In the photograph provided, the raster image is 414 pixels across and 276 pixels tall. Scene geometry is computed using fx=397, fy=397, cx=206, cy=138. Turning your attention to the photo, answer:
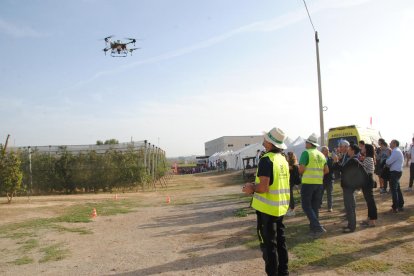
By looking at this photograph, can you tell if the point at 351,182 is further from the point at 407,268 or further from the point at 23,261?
the point at 23,261

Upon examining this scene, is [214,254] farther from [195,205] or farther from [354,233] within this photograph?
[195,205]

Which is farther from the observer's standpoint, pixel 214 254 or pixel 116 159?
pixel 116 159

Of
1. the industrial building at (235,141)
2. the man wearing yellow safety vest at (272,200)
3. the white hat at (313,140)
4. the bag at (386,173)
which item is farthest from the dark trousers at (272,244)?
the industrial building at (235,141)

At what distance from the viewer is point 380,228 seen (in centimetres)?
836

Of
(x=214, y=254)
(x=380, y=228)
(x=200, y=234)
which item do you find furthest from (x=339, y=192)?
(x=214, y=254)

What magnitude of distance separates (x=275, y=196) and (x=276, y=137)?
0.79 meters

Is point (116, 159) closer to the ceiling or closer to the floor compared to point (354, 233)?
closer to the ceiling

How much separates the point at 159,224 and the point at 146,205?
4958 mm

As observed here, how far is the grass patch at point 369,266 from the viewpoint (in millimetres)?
5748

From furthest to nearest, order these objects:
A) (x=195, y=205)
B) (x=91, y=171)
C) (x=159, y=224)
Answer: (x=91, y=171), (x=195, y=205), (x=159, y=224)

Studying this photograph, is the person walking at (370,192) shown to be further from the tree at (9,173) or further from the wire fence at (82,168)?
the wire fence at (82,168)

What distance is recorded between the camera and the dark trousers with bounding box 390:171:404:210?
9.88m

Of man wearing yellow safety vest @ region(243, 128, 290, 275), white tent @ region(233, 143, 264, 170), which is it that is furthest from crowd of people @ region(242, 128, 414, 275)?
white tent @ region(233, 143, 264, 170)

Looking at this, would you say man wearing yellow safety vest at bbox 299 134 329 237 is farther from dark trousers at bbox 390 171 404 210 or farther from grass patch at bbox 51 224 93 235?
grass patch at bbox 51 224 93 235
